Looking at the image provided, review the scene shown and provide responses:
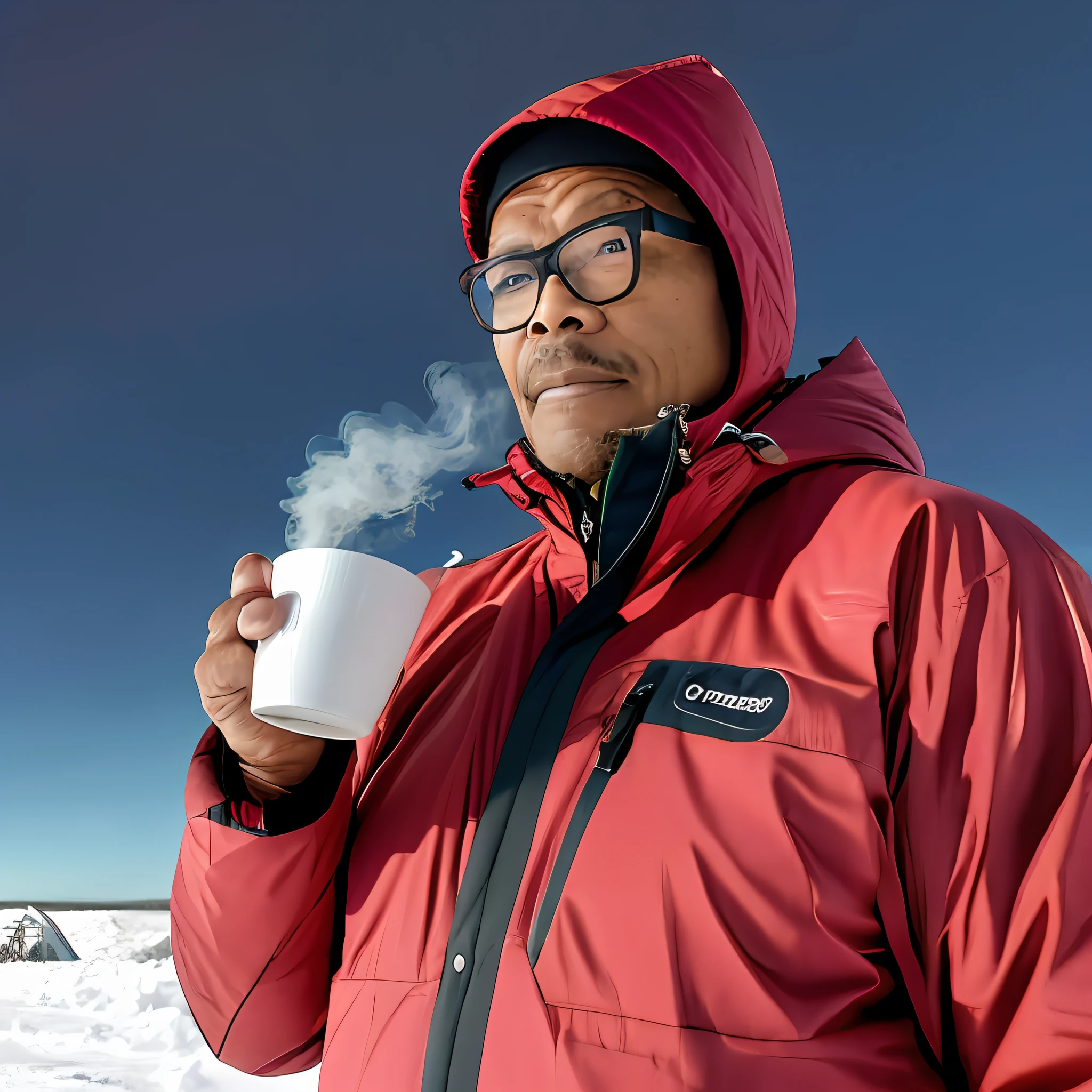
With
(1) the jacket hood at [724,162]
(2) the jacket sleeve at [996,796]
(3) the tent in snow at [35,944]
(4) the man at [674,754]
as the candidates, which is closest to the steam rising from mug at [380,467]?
(4) the man at [674,754]

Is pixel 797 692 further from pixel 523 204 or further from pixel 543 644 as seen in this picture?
pixel 523 204

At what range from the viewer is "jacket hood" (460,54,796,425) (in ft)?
3.95

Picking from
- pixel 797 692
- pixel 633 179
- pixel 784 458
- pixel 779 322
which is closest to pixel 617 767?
pixel 797 692

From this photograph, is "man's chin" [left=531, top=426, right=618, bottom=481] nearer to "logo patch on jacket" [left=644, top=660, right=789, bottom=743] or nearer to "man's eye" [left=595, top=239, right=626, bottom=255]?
"man's eye" [left=595, top=239, right=626, bottom=255]

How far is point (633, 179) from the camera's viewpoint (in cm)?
126

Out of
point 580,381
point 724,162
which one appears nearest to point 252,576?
point 580,381

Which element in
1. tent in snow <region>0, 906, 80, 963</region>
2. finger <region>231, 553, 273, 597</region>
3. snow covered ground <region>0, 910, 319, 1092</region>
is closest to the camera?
finger <region>231, 553, 273, 597</region>

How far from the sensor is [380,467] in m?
1.20

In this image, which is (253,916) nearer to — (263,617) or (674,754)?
(263,617)

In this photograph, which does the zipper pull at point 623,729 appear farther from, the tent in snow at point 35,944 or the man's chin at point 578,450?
the tent in snow at point 35,944

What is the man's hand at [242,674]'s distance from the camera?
3.11 feet

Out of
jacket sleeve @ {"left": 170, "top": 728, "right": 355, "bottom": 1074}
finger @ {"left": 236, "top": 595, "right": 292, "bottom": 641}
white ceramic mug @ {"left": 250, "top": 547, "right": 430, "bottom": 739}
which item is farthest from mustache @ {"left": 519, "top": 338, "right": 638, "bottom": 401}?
jacket sleeve @ {"left": 170, "top": 728, "right": 355, "bottom": 1074}

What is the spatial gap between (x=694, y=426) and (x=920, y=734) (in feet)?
1.63

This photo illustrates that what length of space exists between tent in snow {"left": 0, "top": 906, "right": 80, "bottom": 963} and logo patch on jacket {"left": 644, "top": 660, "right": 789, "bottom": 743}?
7729 mm
